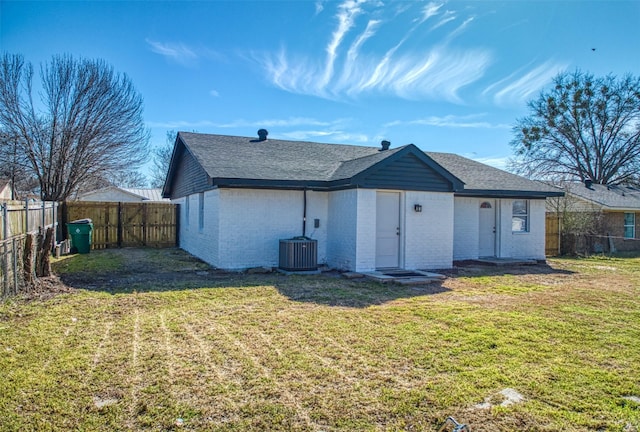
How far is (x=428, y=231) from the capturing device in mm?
11781

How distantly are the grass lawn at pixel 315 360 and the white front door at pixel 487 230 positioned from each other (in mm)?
6131

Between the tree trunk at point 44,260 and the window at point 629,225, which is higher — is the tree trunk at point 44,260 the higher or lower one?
the lower one

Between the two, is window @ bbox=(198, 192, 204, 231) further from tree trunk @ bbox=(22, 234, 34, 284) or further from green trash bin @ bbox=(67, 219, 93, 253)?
tree trunk @ bbox=(22, 234, 34, 284)

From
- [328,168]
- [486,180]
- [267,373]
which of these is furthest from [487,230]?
[267,373]

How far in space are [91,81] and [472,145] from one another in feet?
65.7

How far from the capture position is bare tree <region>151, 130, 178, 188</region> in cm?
4119

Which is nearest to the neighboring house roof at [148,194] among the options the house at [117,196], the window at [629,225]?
the house at [117,196]

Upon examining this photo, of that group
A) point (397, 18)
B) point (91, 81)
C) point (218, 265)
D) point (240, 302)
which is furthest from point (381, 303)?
point (91, 81)

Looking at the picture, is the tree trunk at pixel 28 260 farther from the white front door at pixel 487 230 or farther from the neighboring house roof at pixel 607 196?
the neighboring house roof at pixel 607 196

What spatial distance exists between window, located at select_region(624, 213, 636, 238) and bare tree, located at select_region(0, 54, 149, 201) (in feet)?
87.0

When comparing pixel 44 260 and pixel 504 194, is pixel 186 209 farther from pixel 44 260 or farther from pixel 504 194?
pixel 504 194

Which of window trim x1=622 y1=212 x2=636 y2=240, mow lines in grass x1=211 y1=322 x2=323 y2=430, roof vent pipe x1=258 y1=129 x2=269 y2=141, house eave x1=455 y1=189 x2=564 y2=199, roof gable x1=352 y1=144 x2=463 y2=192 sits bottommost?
mow lines in grass x1=211 y1=322 x2=323 y2=430

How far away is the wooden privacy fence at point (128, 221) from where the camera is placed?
17391mm

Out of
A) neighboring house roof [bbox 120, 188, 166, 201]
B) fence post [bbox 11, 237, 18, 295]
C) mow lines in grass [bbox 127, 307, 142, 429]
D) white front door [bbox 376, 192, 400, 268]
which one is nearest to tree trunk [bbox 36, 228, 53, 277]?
fence post [bbox 11, 237, 18, 295]
